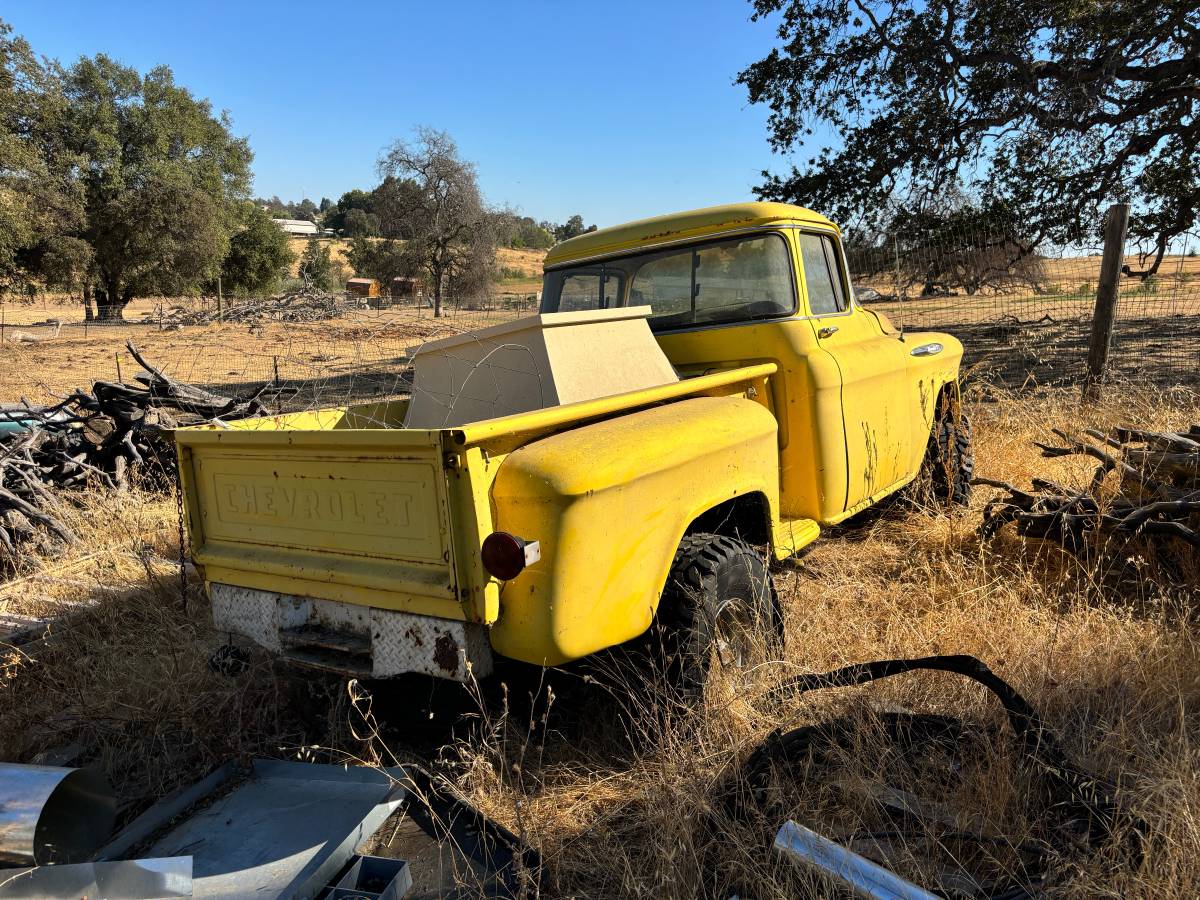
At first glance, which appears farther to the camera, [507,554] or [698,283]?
[698,283]

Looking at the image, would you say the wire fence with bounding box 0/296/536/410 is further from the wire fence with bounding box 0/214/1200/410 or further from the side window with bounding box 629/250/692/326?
the side window with bounding box 629/250/692/326

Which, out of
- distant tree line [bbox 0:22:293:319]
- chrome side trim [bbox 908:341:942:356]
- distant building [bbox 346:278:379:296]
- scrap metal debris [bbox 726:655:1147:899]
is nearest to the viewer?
scrap metal debris [bbox 726:655:1147:899]

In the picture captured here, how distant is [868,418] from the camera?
4.04 metres

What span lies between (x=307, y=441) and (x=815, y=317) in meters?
2.59

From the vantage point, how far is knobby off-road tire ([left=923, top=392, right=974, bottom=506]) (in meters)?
5.38

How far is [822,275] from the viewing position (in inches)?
169

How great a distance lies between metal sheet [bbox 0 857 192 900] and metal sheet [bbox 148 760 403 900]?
0.10 meters

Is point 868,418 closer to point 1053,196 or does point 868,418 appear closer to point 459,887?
point 459,887

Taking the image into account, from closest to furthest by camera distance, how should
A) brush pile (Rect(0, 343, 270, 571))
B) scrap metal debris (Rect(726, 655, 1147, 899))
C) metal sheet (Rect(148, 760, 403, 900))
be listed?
scrap metal debris (Rect(726, 655, 1147, 899))
metal sheet (Rect(148, 760, 403, 900))
brush pile (Rect(0, 343, 270, 571))

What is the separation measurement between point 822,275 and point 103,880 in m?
4.02

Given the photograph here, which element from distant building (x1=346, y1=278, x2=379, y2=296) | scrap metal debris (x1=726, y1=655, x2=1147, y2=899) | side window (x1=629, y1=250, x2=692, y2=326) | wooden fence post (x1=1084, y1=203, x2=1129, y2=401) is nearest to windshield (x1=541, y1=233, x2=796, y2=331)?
side window (x1=629, y1=250, x2=692, y2=326)

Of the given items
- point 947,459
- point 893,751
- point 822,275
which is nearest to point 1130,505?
point 947,459

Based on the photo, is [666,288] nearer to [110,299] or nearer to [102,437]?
[102,437]

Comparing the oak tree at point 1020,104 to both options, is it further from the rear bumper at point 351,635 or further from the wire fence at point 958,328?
the rear bumper at point 351,635
